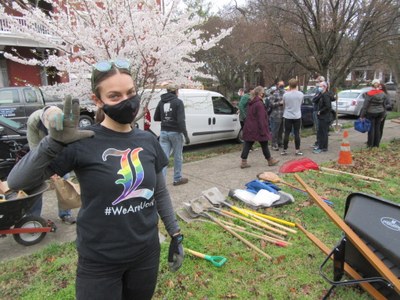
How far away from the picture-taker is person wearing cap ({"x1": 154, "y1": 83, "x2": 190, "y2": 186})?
19.0ft

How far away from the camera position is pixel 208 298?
2965 millimetres

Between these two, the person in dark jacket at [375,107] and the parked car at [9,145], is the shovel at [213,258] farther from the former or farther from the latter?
the person in dark jacket at [375,107]

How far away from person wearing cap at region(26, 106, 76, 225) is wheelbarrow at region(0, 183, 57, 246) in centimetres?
20

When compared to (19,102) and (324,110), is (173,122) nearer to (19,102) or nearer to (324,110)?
(324,110)

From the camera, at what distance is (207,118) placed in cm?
940

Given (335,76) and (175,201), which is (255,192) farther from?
(335,76)

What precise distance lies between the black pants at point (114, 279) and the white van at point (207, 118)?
21.7 ft

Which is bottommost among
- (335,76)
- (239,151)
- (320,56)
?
(239,151)

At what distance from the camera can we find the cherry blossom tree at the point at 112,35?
4.36 meters

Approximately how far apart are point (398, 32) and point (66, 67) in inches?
413

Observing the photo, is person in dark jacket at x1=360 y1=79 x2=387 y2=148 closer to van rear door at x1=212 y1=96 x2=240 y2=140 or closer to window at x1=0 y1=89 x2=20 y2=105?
van rear door at x1=212 y1=96 x2=240 y2=140

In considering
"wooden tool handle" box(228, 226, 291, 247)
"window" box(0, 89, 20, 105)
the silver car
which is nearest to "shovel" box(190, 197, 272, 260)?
"wooden tool handle" box(228, 226, 291, 247)

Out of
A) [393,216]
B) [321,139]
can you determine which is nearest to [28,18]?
[393,216]

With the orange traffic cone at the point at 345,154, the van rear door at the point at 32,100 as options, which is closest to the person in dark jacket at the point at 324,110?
the orange traffic cone at the point at 345,154
